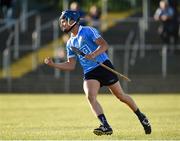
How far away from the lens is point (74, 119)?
18688 mm

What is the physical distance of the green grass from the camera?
46.8 feet

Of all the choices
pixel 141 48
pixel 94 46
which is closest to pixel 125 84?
pixel 141 48

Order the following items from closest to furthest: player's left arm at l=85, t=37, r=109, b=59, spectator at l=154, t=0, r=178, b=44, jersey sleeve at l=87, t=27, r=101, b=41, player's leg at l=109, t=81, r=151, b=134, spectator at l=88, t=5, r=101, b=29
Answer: player's left arm at l=85, t=37, r=109, b=59 → jersey sleeve at l=87, t=27, r=101, b=41 → player's leg at l=109, t=81, r=151, b=134 → spectator at l=154, t=0, r=178, b=44 → spectator at l=88, t=5, r=101, b=29

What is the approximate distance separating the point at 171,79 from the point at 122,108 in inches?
355

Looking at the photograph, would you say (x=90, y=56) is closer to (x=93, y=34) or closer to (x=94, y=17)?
(x=93, y=34)

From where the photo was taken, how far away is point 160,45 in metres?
32.8

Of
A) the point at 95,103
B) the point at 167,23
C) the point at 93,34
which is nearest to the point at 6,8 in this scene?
the point at 167,23

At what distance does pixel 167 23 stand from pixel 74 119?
13683mm

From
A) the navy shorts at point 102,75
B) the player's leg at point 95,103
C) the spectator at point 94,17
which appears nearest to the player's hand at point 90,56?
the navy shorts at point 102,75

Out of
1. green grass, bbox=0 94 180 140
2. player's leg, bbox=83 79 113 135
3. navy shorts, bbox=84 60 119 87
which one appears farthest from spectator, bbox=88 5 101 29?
player's leg, bbox=83 79 113 135

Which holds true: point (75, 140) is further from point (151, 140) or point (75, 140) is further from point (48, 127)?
point (48, 127)

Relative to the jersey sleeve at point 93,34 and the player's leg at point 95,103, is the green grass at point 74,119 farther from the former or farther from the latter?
the jersey sleeve at point 93,34

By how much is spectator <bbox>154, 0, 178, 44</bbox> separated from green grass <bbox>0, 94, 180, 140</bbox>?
3983 millimetres

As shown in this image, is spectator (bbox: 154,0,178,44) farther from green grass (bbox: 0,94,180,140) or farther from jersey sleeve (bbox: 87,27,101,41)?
jersey sleeve (bbox: 87,27,101,41)
